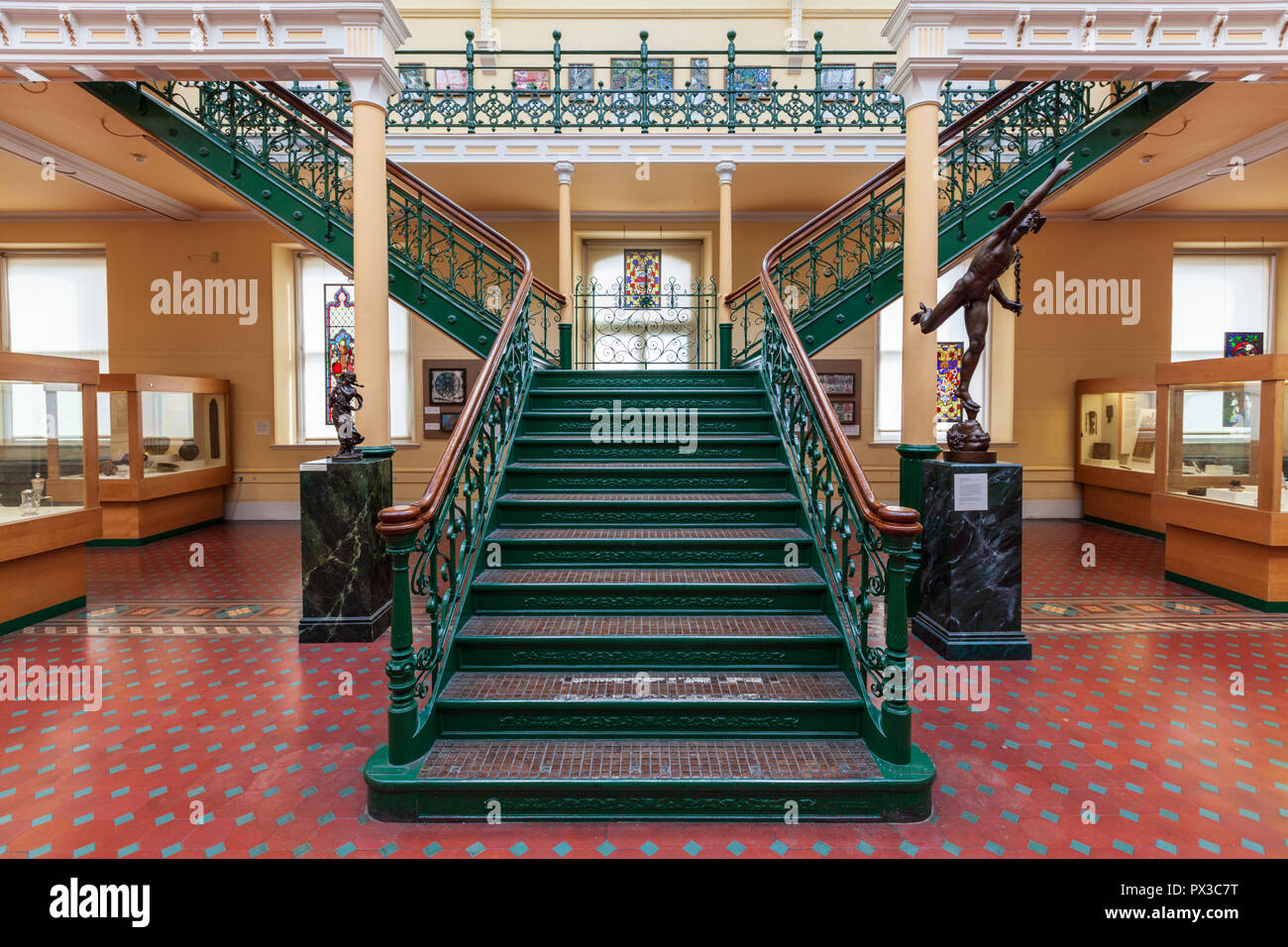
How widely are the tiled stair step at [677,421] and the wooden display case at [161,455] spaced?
6.03m

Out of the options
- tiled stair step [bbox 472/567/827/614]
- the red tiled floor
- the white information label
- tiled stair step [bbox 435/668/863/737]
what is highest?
the white information label

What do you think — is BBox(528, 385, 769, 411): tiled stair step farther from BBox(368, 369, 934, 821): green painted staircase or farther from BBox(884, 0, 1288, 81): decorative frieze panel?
BBox(884, 0, 1288, 81): decorative frieze panel

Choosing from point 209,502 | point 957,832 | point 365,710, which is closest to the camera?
point 957,832

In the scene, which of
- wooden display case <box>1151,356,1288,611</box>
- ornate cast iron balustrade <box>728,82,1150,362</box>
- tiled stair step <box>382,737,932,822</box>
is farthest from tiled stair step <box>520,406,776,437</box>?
wooden display case <box>1151,356,1288,611</box>

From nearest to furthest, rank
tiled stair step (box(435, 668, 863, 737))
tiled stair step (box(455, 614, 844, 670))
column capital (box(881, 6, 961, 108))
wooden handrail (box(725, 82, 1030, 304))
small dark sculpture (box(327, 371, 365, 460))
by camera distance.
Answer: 1. tiled stair step (box(435, 668, 863, 737))
2. tiled stair step (box(455, 614, 844, 670))
3. column capital (box(881, 6, 961, 108))
4. small dark sculpture (box(327, 371, 365, 460))
5. wooden handrail (box(725, 82, 1030, 304))

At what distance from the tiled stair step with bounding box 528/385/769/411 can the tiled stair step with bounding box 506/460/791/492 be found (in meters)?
0.80

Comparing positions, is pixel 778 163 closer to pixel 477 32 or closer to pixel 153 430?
pixel 477 32

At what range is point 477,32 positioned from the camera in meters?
10.8

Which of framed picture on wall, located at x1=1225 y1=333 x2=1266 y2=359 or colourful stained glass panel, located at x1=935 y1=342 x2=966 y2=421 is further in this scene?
colourful stained glass panel, located at x1=935 y1=342 x2=966 y2=421

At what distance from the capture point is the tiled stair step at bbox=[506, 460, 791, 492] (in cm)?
500

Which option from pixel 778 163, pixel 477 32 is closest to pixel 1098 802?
pixel 778 163

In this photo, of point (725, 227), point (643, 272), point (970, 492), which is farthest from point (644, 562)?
point (643, 272)

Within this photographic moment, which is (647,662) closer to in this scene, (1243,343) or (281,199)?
(281,199)

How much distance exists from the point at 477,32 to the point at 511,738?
459 inches
